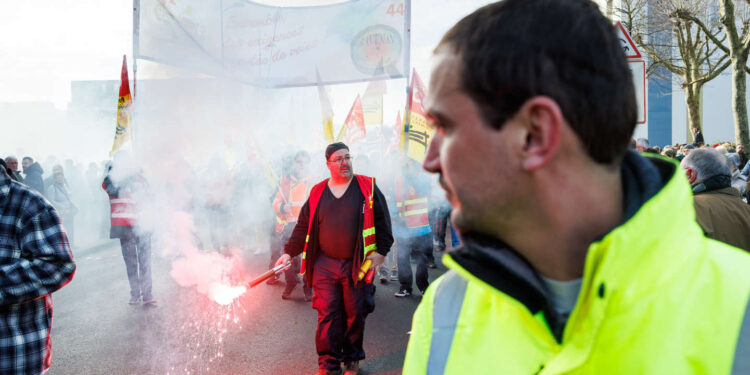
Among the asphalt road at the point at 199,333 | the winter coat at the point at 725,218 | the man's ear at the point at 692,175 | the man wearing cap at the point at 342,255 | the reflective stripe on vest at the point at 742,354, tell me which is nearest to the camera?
the reflective stripe on vest at the point at 742,354

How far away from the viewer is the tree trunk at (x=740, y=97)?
13.5m

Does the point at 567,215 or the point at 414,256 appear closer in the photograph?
the point at 567,215

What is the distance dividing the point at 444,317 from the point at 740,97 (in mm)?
16811

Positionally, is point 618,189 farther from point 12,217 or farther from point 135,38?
point 135,38

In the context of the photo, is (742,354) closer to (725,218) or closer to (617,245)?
(617,245)

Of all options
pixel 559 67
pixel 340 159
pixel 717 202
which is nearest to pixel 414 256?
pixel 340 159

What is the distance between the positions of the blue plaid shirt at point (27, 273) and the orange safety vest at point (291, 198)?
5139mm

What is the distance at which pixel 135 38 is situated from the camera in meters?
6.20

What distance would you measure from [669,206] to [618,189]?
9 cm

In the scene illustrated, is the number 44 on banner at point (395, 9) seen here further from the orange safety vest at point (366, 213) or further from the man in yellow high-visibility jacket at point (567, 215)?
the man in yellow high-visibility jacket at point (567, 215)

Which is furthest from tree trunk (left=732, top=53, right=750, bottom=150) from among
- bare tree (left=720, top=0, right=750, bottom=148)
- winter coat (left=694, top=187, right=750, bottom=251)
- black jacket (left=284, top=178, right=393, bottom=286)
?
black jacket (left=284, top=178, right=393, bottom=286)

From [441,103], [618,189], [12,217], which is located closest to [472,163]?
[441,103]

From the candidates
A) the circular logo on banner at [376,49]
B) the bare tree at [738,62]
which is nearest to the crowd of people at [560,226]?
the circular logo on banner at [376,49]

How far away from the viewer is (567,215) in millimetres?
876
